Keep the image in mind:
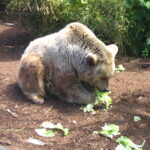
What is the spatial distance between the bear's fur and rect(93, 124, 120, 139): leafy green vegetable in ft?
2.67

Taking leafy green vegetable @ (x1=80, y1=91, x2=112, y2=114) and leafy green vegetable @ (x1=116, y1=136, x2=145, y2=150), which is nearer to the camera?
leafy green vegetable @ (x1=116, y1=136, x2=145, y2=150)

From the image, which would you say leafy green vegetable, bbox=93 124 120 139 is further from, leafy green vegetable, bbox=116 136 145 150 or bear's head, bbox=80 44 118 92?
bear's head, bbox=80 44 118 92

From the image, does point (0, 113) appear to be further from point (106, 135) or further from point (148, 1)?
point (148, 1)

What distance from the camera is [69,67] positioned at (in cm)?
602

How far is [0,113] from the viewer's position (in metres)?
5.75

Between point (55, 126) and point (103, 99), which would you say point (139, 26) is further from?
point (55, 126)

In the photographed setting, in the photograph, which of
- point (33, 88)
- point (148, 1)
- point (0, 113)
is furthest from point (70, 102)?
point (148, 1)

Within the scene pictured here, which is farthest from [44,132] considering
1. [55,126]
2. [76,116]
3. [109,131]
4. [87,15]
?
[87,15]

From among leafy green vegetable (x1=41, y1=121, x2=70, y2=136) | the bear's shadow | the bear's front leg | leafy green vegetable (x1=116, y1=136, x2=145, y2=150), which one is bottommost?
leafy green vegetable (x1=116, y1=136, x2=145, y2=150)

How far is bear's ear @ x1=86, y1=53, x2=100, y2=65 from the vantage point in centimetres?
585

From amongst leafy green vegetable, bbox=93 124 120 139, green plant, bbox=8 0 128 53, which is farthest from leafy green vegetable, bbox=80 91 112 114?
green plant, bbox=8 0 128 53

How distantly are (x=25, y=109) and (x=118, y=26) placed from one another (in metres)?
3.26

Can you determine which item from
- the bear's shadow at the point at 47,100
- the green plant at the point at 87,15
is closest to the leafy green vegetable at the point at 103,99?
the bear's shadow at the point at 47,100

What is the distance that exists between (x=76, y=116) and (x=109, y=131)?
66 centimetres
